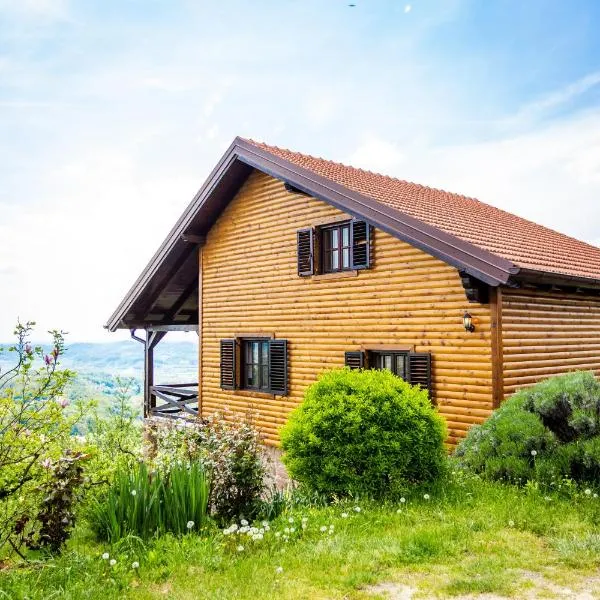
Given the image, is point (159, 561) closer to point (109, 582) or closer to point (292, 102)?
point (109, 582)

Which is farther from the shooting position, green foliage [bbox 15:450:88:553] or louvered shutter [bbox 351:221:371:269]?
louvered shutter [bbox 351:221:371:269]

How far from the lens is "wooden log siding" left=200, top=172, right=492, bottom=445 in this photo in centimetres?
1045

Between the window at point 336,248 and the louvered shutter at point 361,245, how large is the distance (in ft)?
0.92

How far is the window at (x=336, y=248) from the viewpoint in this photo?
12750mm

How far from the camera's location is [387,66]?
58.6ft

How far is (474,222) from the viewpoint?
13.5 meters

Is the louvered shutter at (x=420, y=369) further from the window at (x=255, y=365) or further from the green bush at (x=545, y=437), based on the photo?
the window at (x=255, y=365)

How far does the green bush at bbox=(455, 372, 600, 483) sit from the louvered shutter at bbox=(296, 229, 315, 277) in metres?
6.15

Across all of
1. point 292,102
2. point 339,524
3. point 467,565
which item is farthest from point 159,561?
point 292,102

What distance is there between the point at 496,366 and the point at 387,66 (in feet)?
A: 36.6

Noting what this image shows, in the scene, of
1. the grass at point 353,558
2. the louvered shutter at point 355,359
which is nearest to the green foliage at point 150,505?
the grass at point 353,558

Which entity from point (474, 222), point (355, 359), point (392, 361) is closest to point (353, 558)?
point (392, 361)

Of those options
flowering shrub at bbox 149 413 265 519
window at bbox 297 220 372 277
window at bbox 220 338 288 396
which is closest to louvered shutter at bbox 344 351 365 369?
window at bbox 297 220 372 277

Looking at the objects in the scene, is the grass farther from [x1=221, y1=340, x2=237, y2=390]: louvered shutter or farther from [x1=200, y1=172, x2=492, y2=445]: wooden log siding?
[x1=221, y1=340, x2=237, y2=390]: louvered shutter
